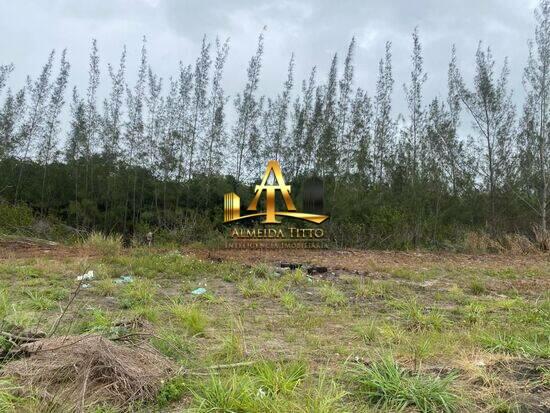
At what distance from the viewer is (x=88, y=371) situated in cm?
220

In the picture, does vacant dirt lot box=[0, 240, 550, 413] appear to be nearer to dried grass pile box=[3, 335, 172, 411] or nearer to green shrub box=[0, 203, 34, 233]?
dried grass pile box=[3, 335, 172, 411]

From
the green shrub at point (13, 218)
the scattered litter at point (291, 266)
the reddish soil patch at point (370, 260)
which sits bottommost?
the reddish soil patch at point (370, 260)

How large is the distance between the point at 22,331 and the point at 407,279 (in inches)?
206

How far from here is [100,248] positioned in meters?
8.66

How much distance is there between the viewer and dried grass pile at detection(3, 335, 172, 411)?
2.14 metres

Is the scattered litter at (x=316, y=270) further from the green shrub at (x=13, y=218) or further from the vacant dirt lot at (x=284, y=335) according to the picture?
the green shrub at (x=13, y=218)

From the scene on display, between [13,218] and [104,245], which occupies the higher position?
[13,218]

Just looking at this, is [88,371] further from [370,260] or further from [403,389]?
[370,260]

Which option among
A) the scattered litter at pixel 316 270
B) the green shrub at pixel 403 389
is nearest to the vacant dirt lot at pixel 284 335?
the green shrub at pixel 403 389

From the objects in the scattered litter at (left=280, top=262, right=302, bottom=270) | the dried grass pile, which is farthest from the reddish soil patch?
the dried grass pile

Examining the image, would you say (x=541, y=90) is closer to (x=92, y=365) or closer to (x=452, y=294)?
(x=452, y=294)

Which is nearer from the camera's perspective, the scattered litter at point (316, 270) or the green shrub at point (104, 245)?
the scattered litter at point (316, 270)

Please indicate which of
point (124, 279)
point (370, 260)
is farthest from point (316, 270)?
point (124, 279)

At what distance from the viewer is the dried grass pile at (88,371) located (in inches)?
84.3
